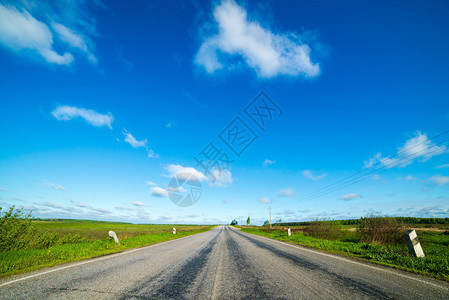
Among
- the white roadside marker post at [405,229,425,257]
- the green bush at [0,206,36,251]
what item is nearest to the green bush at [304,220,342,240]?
the white roadside marker post at [405,229,425,257]

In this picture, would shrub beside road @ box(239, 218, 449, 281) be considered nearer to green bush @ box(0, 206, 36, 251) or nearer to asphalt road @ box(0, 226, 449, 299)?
asphalt road @ box(0, 226, 449, 299)

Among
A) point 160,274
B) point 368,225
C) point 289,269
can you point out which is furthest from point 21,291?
point 368,225

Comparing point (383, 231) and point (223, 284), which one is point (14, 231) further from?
point (383, 231)

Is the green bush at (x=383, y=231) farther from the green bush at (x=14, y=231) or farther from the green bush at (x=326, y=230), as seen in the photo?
the green bush at (x=14, y=231)

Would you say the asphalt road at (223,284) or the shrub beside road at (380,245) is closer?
the asphalt road at (223,284)

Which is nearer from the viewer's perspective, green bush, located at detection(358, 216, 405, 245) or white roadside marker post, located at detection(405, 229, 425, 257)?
white roadside marker post, located at detection(405, 229, 425, 257)

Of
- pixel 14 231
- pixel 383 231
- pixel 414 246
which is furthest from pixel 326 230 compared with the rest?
pixel 14 231

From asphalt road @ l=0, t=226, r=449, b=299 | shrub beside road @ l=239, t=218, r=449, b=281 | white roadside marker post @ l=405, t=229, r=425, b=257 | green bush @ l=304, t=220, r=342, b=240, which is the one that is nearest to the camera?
asphalt road @ l=0, t=226, r=449, b=299

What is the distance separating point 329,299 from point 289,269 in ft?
A: 6.95

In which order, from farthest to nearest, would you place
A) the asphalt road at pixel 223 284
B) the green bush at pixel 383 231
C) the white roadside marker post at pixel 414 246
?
the green bush at pixel 383 231 < the white roadside marker post at pixel 414 246 < the asphalt road at pixel 223 284

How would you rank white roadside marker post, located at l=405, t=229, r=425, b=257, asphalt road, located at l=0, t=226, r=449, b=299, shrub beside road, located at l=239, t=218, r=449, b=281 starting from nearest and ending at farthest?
asphalt road, located at l=0, t=226, r=449, b=299 → shrub beside road, located at l=239, t=218, r=449, b=281 → white roadside marker post, located at l=405, t=229, r=425, b=257

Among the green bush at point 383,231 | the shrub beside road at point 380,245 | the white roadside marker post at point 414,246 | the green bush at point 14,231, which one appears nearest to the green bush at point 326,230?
the shrub beside road at point 380,245

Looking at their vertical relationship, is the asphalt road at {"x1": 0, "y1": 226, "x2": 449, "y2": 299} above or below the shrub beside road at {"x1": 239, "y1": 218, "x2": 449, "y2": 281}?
below

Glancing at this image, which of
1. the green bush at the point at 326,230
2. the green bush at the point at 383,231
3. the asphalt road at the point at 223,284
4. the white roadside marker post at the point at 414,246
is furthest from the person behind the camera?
the green bush at the point at 326,230
